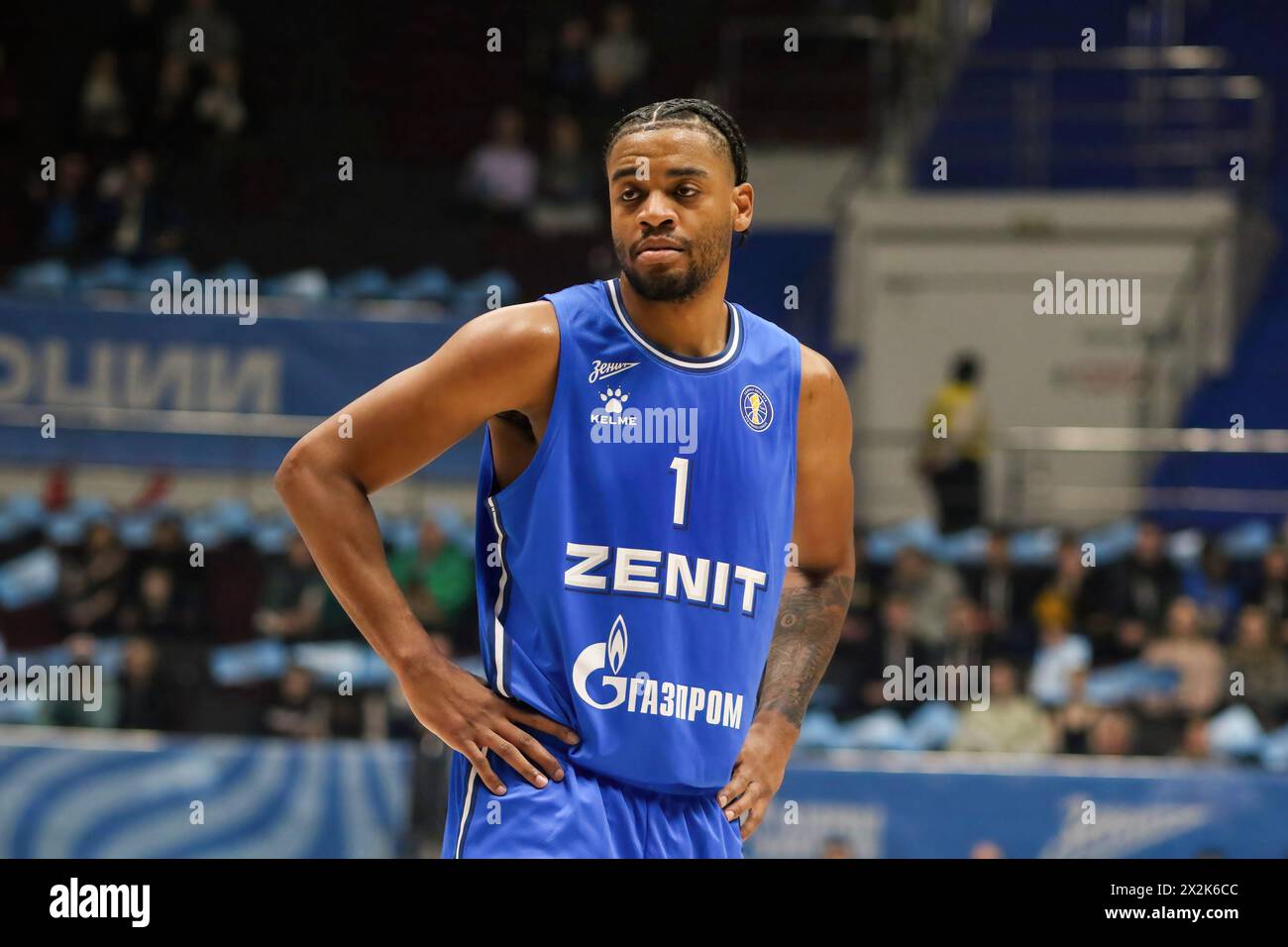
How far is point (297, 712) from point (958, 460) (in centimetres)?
443

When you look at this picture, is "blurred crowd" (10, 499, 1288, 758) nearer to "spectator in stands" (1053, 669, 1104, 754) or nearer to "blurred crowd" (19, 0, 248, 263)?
"spectator in stands" (1053, 669, 1104, 754)

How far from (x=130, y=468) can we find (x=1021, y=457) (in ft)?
19.7

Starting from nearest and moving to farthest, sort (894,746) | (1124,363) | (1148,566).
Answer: (894,746), (1148,566), (1124,363)

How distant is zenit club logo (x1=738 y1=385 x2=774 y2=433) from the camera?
365cm

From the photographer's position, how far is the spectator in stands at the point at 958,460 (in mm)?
11312

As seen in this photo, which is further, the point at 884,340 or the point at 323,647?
the point at 884,340

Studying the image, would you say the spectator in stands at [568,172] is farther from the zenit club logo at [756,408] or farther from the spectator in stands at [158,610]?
the zenit club logo at [756,408]

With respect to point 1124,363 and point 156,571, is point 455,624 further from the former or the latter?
point 1124,363

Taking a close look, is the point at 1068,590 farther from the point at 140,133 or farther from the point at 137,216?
the point at 140,133

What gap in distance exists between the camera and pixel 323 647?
10.1 meters

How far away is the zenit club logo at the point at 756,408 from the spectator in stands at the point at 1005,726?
248 inches

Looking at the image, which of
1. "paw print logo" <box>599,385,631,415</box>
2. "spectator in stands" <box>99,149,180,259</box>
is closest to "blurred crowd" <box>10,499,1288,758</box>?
"spectator in stands" <box>99,149,180,259</box>

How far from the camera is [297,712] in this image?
31.9 ft
